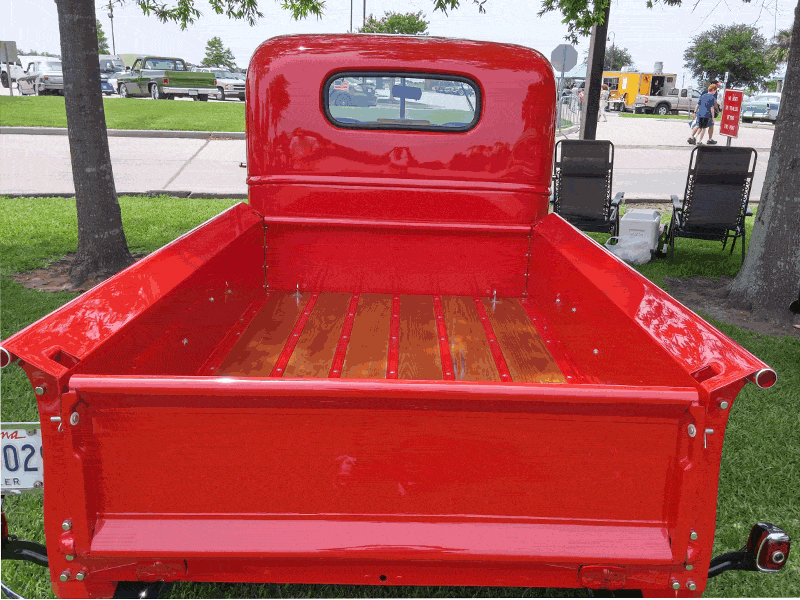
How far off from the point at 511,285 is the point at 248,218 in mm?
1515

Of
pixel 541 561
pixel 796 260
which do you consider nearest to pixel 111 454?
pixel 541 561

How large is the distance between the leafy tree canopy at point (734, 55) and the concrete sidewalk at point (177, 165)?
109 ft

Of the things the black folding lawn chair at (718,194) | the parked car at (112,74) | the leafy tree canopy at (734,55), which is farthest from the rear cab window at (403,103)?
the leafy tree canopy at (734,55)

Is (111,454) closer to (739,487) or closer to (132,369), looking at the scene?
(132,369)

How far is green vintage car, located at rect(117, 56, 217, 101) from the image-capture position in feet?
87.1

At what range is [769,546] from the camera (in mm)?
1618

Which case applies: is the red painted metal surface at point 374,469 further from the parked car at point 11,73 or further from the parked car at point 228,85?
the parked car at point 11,73

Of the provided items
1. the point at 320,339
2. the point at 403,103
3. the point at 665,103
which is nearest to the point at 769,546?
the point at 320,339

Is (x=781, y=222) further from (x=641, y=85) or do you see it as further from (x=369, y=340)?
(x=641, y=85)

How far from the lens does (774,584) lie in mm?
2564

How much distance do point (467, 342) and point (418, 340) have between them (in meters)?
0.24

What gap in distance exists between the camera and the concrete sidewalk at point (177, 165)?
10.4m

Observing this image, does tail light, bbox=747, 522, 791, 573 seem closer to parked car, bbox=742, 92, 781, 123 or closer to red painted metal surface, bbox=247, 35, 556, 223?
red painted metal surface, bbox=247, 35, 556, 223

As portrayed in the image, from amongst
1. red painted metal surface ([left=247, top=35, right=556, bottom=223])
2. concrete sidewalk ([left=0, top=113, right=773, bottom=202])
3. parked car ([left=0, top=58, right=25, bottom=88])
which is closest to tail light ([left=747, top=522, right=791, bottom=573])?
→ red painted metal surface ([left=247, top=35, right=556, bottom=223])
